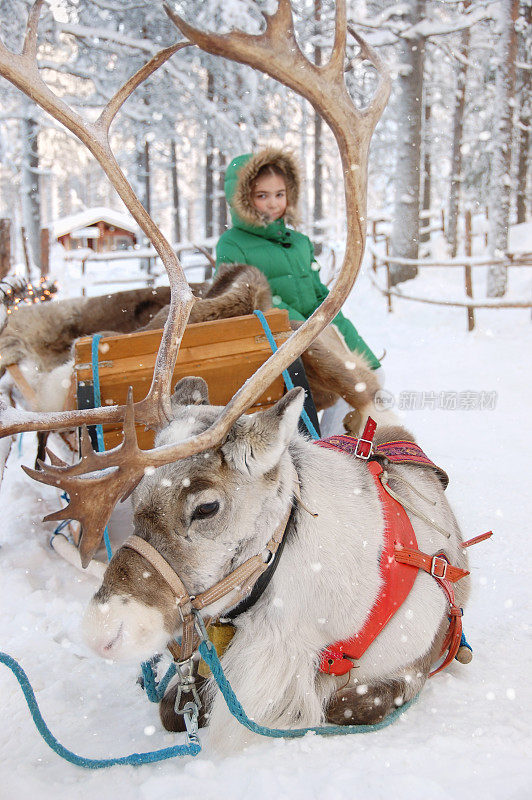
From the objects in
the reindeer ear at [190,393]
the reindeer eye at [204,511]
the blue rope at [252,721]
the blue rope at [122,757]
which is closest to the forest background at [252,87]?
the reindeer ear at [190,393]

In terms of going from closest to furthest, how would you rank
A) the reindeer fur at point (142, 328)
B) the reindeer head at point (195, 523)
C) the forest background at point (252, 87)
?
1. the reindeer head at point (195, 523)
2. the reindeer fur at point (142, 328)
3. the forest background at point (252, 87)

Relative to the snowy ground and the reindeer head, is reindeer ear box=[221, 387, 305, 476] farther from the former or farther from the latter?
the snowy ground

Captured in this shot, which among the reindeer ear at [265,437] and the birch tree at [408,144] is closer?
the reindeer ear at [265,437]

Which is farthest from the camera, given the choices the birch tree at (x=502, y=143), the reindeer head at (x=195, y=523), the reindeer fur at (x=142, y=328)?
the birch tree at (x=502, y=143)

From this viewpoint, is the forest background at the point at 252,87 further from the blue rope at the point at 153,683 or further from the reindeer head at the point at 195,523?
the blue rope at the point at 153,683

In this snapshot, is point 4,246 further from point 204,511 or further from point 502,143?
point 502,143

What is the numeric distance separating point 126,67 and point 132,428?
1295cm

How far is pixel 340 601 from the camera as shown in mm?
1788

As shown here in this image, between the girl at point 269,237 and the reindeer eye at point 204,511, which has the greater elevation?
the girl at point 269,237

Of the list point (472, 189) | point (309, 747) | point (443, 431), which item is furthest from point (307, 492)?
point (472, 189)

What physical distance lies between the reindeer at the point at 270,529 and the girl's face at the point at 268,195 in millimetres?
1934

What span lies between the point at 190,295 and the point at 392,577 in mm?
1224

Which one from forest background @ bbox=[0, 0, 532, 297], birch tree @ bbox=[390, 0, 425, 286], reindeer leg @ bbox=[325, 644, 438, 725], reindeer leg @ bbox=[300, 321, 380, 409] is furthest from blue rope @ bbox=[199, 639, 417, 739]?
birch tree @ bbox=[390, 0, 425, 286]

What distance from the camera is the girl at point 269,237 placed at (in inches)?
155
